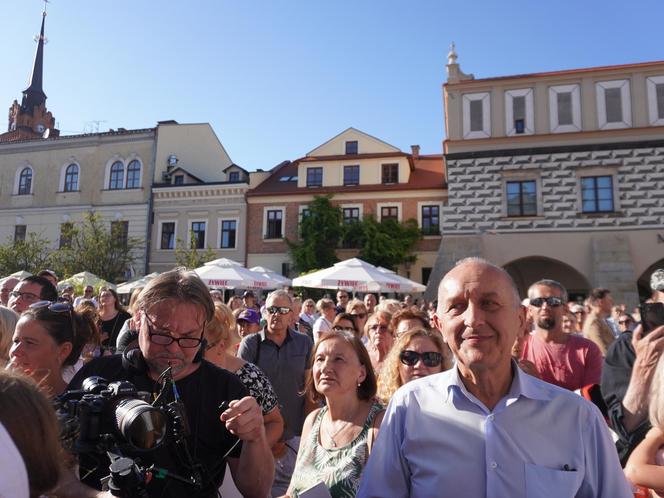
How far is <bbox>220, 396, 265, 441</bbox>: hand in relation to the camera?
6.27ft

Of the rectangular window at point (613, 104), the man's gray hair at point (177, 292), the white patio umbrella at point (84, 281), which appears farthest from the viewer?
the rectangular window at point (613, 104)

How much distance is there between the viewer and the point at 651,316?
3.99 m

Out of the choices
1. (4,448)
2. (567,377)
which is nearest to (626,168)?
(567,377)

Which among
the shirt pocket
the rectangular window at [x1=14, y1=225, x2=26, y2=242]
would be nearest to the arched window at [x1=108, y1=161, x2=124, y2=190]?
the rectangular window at [x1=14, y1=225, x2=26, y2=242]

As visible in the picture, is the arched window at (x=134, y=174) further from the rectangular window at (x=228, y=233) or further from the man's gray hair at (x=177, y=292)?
the man's gray hair at (x=177, y=292)

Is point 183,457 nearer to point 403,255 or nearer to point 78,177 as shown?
point 403,255

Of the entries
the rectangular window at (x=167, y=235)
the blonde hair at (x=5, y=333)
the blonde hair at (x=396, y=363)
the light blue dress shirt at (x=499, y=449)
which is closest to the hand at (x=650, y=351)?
the blonde hair at (x=396, y=363)

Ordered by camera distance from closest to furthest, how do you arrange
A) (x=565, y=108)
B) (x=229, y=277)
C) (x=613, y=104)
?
(x=229, y=277)
(x=613, y=104)
(x=565, y=108)

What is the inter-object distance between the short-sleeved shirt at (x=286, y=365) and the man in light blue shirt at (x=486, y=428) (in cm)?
278

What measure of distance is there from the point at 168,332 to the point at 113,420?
0.58m

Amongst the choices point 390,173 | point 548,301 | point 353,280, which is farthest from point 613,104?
point 548,301

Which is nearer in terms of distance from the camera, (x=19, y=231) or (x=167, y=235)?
(x=167, y=235)

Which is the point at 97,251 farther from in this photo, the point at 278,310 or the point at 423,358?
the point at 423,358

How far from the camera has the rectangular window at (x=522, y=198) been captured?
73.7 ft
